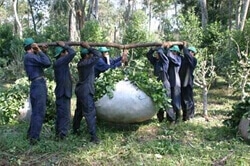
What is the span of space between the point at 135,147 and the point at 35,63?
2.15 meters

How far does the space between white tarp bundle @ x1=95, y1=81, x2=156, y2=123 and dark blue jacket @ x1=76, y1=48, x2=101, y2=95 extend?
13.6 inches

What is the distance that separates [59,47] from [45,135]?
1620mm

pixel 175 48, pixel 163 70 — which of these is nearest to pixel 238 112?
pixel 163 70

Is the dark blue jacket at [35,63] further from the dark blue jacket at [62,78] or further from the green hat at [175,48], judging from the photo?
the green hat at [175,48]

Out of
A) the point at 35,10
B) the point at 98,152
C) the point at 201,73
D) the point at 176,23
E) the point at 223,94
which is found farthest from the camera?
the point at 35,10

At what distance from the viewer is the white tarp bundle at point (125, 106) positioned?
6367mm

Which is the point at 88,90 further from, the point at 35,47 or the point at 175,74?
the point at 175,74

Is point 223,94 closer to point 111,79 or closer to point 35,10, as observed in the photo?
point 111,79

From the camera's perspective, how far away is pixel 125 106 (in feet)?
20.9

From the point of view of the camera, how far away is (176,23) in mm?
14820

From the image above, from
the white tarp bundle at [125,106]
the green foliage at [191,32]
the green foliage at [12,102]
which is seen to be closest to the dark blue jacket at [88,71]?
the white tarp bundle at [125,106]

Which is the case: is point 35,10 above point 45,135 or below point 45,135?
above

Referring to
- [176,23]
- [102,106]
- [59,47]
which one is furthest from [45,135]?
[176,23]

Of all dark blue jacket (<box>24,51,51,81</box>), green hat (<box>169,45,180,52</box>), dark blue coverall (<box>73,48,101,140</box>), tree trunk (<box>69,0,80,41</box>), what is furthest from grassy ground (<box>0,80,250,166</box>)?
tree trunk (<box>69,0,80,41</box>)
